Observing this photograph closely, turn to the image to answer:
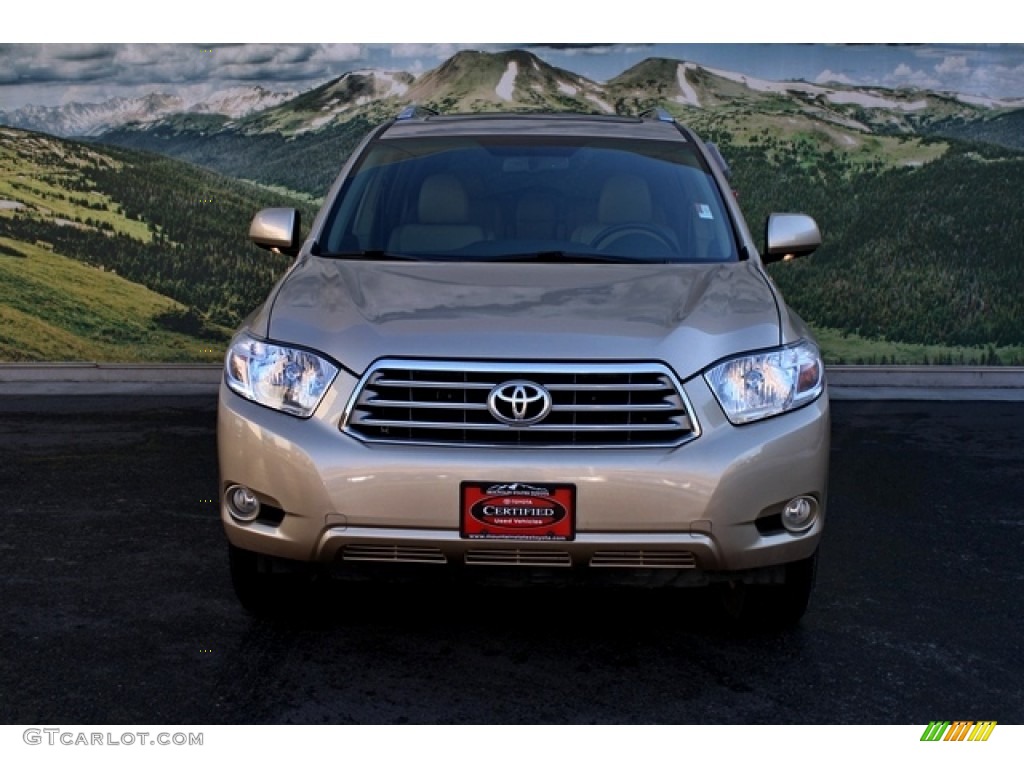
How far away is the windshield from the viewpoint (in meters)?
5.23

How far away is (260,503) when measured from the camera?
4.20 meters

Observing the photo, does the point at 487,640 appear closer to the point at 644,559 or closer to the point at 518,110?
the point at 644,559

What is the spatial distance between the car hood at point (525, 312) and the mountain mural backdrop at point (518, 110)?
6.53 metres

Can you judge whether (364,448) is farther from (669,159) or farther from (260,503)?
(669,159)

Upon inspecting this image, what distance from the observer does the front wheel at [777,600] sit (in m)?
4.47

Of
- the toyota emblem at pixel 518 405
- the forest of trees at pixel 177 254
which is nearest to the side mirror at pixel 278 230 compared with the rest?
the toyota emblem at pixel 518 405

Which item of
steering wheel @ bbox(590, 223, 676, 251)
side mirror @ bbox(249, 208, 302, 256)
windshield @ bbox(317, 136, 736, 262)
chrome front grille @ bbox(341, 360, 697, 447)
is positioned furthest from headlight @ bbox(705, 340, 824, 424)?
side mirror @ bbox(249, 208, 302, 256)

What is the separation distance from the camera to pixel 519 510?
13.0 feet

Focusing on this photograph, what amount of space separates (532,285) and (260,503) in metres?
1.16

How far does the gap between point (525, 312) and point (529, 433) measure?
0.45 m

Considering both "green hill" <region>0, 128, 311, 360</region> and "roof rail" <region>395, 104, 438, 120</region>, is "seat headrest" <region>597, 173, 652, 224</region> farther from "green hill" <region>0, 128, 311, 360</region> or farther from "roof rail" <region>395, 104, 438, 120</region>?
"green hill" <region>0, 128, 311, 360</region>

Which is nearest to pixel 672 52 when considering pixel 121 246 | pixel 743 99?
pixel 743 99
